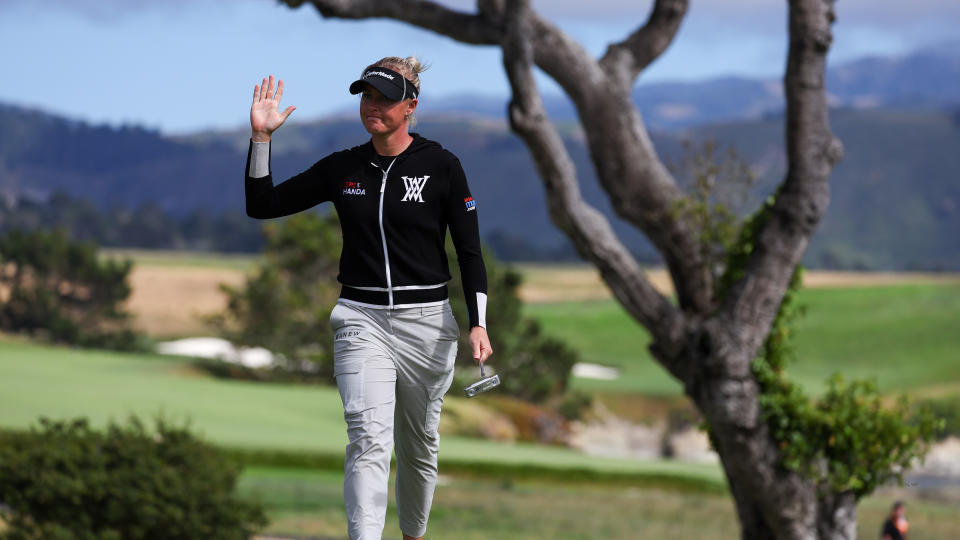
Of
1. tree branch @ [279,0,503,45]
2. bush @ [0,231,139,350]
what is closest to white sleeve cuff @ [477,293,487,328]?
tree branch @ [279,0,503,45]

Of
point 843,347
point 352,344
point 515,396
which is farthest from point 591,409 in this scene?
A: point 352,344

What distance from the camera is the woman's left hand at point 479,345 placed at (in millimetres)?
6402

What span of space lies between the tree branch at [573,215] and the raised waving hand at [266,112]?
8.26 m

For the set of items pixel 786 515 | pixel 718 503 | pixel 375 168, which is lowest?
pixel 718 503

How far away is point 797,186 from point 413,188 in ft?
29.3

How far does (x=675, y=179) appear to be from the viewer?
1602 centimetres

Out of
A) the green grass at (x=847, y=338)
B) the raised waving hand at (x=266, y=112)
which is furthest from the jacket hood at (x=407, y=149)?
the green grass at (x=847, y=338)

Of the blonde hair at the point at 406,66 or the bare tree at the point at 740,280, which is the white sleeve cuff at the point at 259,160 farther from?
the bare tree at the point at 740,280

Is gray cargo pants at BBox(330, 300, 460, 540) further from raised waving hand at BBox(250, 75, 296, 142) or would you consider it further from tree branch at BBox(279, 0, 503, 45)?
tree branch at BBox(279, 0, 503, 45)

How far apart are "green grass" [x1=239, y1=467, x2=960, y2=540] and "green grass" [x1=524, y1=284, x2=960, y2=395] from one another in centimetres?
3272

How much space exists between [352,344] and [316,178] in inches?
35.1

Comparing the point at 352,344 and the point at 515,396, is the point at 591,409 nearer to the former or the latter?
the point at 515,396

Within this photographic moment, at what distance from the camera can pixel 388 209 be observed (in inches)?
254

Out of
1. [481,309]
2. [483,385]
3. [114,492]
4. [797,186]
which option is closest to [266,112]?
[481,309]
